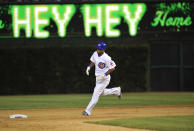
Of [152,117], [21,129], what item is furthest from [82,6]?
[21,129]

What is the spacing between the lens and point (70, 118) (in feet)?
49.5

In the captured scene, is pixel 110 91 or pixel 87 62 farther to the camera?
pixel 87 62

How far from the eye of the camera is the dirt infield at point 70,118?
12.6 metres

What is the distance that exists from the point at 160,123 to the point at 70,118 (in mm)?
2812

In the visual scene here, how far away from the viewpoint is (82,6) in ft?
98.4

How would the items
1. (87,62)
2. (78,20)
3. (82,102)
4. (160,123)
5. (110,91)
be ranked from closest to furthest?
(160,123), (110,91), (82,102), (87,62), (78,20)

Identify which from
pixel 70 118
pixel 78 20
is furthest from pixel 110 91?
pixel 78 20

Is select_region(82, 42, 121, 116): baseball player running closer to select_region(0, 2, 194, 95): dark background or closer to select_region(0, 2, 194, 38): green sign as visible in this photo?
select_region(0, 2, 194, 95): dark background

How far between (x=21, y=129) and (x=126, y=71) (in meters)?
18.0

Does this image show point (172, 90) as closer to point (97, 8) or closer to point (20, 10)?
point (97, 8)

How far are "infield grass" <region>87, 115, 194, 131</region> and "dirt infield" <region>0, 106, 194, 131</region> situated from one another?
61 centimetres

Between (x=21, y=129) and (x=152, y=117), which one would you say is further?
(x=152, y=117)

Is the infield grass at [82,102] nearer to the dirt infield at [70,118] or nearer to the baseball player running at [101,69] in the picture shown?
the dirt infield at [70,118]

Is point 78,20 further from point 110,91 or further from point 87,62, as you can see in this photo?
point 110,91
